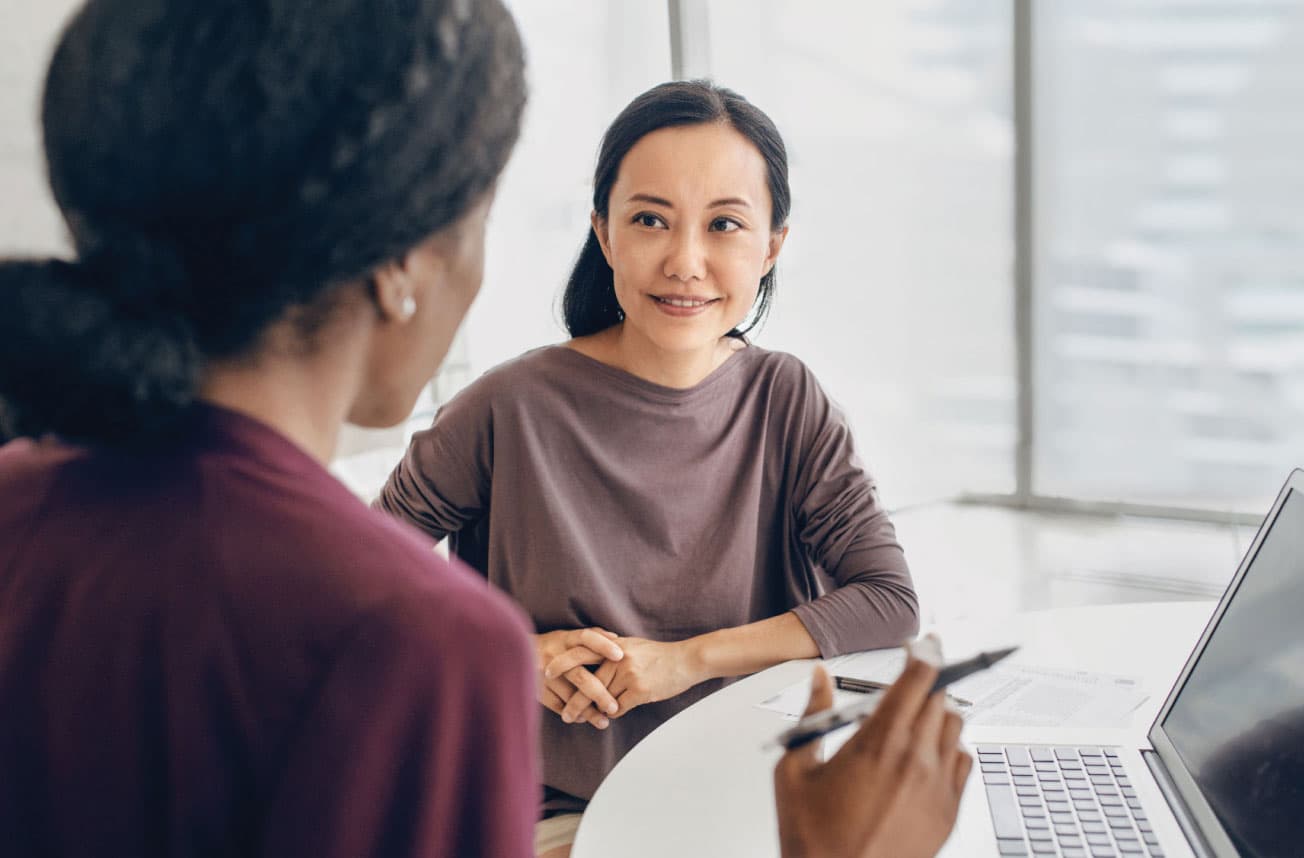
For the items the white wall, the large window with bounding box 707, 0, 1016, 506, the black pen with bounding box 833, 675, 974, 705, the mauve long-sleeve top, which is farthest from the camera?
the large window with bounding box 707, 0, 1016, 506

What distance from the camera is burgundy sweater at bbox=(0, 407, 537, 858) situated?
47 cm

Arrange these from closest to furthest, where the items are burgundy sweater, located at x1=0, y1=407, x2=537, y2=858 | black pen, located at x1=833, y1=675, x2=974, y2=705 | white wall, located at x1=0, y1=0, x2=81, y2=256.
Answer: burgundy sweater, located at x1=0, y1=407, x2=537, y2=858 < black pen, located at x1=833, y1=675, x2=974, y2=705 < white wall, located at x1=0, y1=0, x2=81, y2=256

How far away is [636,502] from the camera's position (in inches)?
63.6

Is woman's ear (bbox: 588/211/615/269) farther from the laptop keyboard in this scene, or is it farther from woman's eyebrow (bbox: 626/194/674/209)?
the laptop keyboard

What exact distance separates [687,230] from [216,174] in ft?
3.73

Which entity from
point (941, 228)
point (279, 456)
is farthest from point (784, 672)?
point (941, 228)

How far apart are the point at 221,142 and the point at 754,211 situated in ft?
3.93

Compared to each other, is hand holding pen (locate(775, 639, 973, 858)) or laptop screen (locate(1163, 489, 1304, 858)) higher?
hand holding pen (locate(775, 639, 973, 858))

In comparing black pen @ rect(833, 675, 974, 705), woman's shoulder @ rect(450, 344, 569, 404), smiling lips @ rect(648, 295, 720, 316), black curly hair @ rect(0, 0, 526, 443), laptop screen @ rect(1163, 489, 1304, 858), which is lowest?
black pen @ rect(833, 675, 974, 705)

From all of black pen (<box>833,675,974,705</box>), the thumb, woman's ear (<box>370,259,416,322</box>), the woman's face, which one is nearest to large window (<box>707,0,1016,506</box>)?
the woman's face

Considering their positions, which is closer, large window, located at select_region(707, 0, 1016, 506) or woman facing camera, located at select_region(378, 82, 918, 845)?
woman facing camera, located at select_region(378, 82, 918, 845)

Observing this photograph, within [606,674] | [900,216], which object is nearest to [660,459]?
[606,674]

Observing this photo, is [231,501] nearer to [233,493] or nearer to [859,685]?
[233,493]

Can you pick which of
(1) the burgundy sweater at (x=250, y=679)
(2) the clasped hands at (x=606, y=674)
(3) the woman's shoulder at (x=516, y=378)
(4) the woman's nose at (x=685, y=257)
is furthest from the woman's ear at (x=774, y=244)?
(1) the burgundy sweater at (x=250, y=679)
